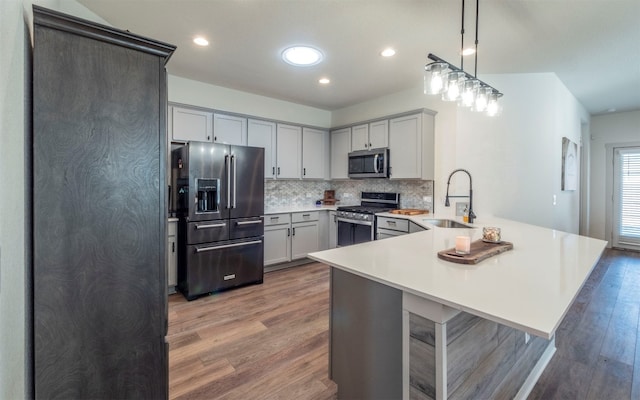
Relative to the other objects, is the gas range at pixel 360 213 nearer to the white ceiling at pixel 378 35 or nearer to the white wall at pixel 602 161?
the white ceiling at pixel 378 35

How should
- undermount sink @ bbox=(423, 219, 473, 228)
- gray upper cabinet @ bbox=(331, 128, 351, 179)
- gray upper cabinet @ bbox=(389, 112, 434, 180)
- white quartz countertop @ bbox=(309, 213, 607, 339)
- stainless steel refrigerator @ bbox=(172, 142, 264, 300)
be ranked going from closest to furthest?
white quartz countertop @ bbox=(309, 213, 607, 339) < stainless steel refrigerator @ bbox=(172, 142, 264, 300) < undermount sink @ bbox=(423, 219, 473, 228) < gray upper cabinet @ bbox=(389, 112, 434, 180) < gray upper cabinet @ bbox=(331, 128, 351, 179)

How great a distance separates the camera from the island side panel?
1359mm

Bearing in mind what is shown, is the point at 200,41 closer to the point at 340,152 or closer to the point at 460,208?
the point at 340,152

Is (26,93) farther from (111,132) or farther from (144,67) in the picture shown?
(144,67)

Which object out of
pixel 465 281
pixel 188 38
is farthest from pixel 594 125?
pixel 188 38

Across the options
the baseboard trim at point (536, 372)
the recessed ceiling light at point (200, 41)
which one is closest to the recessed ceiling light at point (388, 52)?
the recessed ceiling light at point (200, 41)

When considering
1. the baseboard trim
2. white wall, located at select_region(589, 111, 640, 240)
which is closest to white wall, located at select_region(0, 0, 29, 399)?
the baseboard trim

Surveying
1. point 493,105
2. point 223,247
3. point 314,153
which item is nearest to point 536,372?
point 493,105

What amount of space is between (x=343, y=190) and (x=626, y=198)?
5452mm

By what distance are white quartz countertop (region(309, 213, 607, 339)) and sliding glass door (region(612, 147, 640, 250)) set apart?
209 inches

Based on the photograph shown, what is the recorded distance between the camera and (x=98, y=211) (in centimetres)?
112

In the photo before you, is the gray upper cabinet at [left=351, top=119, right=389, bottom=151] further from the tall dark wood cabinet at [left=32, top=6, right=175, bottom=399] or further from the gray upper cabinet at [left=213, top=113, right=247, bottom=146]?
the tall dark wood cabinet at [left=32, top=6, right=175, bottom=399]

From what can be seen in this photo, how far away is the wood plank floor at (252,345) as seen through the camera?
1.84 m

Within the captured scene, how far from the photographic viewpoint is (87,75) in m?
1.09
